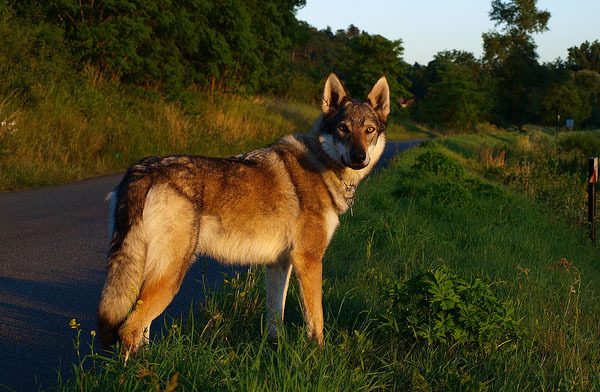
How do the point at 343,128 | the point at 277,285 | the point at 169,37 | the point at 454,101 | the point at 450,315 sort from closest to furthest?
the point at 450,315
the point at 277,285
the point at 343,128
the point at 169,37
the point at 454,101

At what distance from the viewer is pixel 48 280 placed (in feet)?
15.7

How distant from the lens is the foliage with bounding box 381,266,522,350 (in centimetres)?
335

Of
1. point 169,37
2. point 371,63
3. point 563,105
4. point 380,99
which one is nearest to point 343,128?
point 380,99

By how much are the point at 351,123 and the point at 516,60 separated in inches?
3144

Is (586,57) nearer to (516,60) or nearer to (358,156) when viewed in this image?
(516,60)

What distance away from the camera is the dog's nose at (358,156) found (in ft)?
13.0

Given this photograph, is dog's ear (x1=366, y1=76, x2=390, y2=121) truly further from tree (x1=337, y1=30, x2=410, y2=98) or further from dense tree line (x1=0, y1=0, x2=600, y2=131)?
tree (x1=337, y1=30, x2=410, y2=98)

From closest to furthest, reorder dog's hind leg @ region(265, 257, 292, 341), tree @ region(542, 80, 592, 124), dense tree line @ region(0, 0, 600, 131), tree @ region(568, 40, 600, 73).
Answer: dog's hind leg @ region(265, 257, 292, 341) < dense tree line @ region(0, 0, 600, 131) < tree @ region(542, 80, 592, 124) < tree @ region(568, 40, 600, 73)

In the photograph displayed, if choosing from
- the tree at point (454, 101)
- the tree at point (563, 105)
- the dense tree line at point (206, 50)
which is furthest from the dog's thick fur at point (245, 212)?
the tree at point (563, 105)

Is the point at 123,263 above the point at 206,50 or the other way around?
the other way around

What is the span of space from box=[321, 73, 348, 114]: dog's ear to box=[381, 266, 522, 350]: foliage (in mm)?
1728

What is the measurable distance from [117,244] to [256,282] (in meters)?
1.80

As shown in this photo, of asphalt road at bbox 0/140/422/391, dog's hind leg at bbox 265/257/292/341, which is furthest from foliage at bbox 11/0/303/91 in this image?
dog's hind leg at bbox 265/257/292/341

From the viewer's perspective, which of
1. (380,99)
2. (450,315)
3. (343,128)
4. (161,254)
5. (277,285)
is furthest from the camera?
(380,99)
